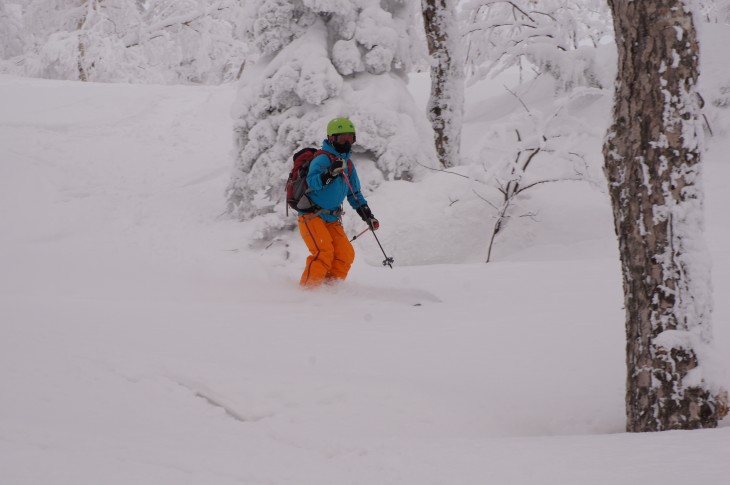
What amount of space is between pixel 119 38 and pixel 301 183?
1997cm

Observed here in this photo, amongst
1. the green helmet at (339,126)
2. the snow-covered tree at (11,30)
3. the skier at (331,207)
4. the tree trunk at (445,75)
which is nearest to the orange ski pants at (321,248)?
the skier at (331,207)

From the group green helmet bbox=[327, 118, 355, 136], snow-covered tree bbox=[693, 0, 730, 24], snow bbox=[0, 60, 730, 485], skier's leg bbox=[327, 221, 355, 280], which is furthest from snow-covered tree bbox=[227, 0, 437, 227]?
snow-covered tree bbox=[693, 0, 730, 24]

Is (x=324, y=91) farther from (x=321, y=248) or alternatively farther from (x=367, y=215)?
(x=321, y=248)

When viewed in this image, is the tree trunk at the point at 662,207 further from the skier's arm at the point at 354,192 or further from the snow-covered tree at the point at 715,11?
the snow-covered tree at the point at 715,11

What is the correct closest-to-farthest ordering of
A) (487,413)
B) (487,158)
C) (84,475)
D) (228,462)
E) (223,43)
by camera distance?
(84,475) < (228,462) < (487,413) < (487,158) < (223,43)

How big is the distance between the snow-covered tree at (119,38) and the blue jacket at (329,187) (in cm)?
1686

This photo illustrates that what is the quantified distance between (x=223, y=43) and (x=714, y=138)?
17.8 metres

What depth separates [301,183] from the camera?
22.6ft

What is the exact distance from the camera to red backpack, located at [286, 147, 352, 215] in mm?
6902

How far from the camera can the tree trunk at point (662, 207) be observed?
10.8 feet

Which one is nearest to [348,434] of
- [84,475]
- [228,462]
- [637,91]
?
[228,462]

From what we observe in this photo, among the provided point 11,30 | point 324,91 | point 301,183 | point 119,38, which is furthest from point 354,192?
point 11,30

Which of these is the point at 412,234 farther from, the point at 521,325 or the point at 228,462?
the point at 228,462

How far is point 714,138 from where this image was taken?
455 inches
